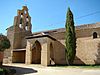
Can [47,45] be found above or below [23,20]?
below

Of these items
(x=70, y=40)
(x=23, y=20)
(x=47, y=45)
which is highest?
(x=23, y=20)

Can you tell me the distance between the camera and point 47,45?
797 inches

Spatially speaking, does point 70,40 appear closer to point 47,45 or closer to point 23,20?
point 47,45

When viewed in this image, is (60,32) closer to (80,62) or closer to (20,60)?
(80,62)

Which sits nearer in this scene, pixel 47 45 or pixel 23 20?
pixel 47 45

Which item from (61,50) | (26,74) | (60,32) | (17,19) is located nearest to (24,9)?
(17,19)

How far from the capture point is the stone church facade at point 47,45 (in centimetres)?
2089

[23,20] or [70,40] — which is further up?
[23,20]

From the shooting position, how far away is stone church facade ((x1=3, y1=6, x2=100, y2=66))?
2089cm

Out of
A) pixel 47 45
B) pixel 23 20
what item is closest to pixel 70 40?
pixel 47 45

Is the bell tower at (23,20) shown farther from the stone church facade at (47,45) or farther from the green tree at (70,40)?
the green tree at (70,40)

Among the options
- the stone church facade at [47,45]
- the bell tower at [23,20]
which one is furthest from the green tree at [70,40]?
the bell tower at [23,20]

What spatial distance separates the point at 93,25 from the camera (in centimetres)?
2298

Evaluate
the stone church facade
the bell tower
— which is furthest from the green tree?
the bell tower
